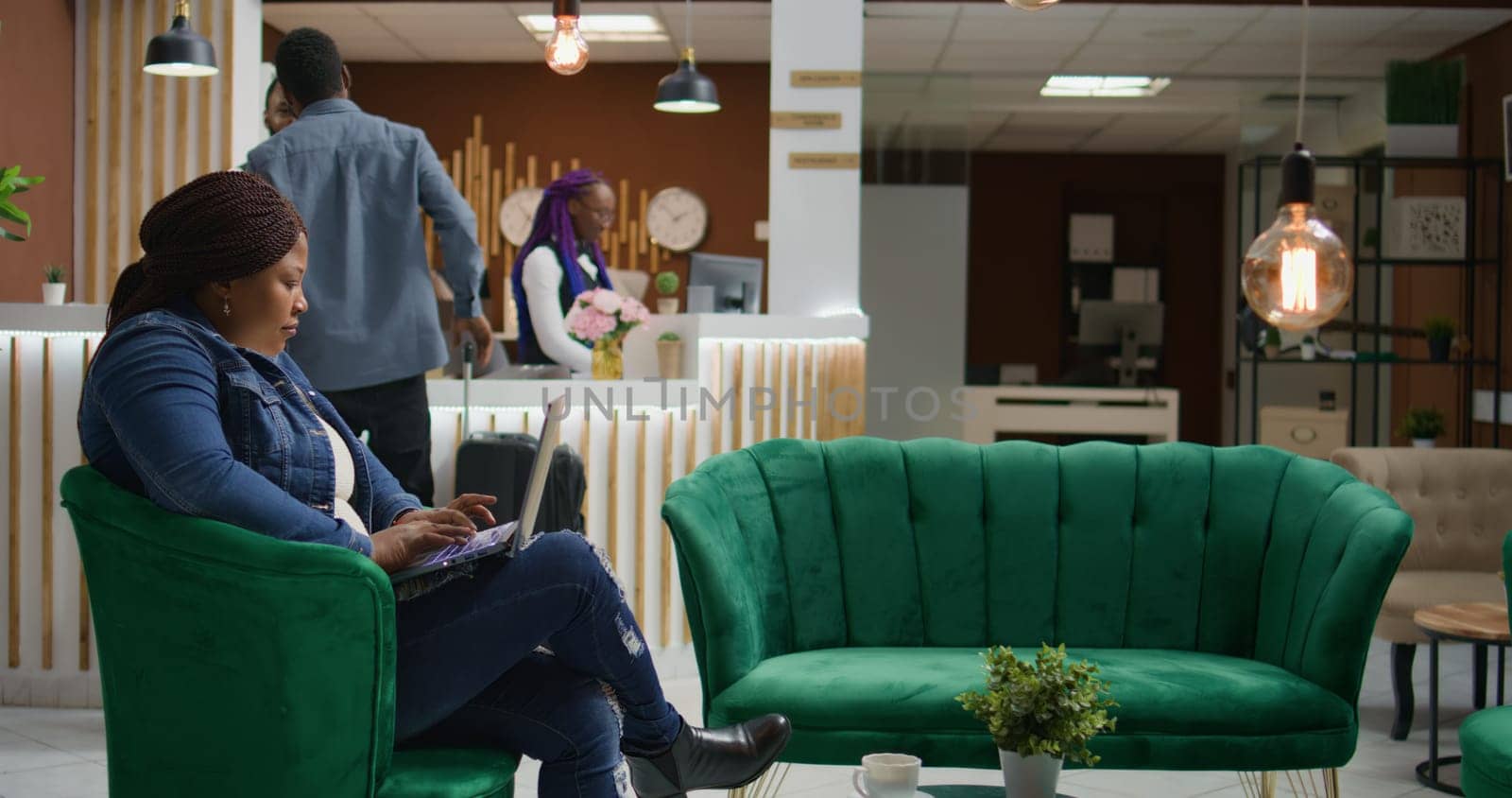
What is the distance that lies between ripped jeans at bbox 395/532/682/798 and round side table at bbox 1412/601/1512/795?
2.56 meters

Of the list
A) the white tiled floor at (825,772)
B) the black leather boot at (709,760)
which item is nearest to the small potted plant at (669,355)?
the white tiled floor at (825,772)

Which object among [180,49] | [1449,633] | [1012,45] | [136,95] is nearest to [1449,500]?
[1449,633]

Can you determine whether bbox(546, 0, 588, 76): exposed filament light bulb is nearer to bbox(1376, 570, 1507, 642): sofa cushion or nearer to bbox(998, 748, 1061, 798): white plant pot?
bbox(998, 748, 1061, 798): white plant pot

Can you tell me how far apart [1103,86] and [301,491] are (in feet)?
28.4

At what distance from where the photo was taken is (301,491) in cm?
210

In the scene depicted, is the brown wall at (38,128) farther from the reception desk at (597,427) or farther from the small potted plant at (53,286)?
the reception desk at (597,427)

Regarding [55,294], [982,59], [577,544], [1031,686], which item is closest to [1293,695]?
[1031,686]

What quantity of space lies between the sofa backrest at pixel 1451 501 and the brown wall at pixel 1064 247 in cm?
791

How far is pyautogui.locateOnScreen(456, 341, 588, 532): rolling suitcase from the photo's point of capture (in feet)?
13.6

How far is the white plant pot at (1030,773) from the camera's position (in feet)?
7.22

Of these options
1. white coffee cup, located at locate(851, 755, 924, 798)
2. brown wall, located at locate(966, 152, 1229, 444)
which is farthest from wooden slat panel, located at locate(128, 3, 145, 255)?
brown wall, located at locate(966, 152, 1229, 444)

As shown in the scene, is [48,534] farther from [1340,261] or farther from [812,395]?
[1340,261]

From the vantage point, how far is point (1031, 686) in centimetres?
216

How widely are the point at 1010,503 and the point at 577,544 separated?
1.52m
